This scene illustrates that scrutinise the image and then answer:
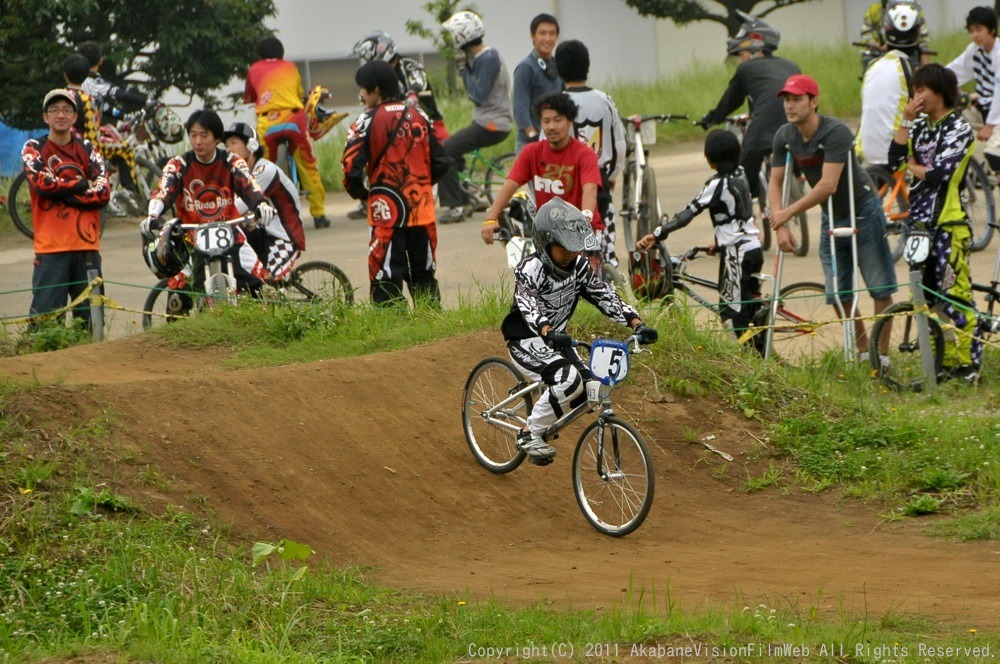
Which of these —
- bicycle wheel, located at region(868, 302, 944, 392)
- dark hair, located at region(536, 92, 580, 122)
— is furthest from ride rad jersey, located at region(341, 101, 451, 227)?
bicycle wheel, located at region(868, 302, 944, 392)

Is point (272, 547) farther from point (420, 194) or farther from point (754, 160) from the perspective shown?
point (754, 160)

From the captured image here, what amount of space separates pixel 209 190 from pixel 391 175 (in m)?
1.43

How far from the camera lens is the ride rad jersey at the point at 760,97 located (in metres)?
13.1

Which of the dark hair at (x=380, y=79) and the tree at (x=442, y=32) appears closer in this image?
the dark hair at (x=380, y=79)

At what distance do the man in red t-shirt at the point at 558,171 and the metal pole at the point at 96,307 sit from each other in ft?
10.3

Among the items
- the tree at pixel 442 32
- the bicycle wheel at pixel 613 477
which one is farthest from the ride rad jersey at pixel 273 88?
the bicycle wheel at pixel 613 477

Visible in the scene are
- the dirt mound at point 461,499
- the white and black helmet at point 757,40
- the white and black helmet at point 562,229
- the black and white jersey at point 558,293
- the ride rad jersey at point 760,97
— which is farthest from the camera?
the white and black helmet at point 757,40

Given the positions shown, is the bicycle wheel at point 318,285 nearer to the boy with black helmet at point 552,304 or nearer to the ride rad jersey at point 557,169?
the ride rad jersey at point 557,169

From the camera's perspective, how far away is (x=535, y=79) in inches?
525

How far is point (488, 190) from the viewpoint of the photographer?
17672 mm

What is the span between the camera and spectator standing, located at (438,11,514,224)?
1547 cm

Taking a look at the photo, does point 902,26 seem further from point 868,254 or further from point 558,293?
point 558,293

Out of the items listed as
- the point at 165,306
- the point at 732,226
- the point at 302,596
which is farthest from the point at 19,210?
the point at 302,596

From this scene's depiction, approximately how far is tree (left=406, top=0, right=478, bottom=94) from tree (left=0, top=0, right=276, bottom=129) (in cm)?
374
